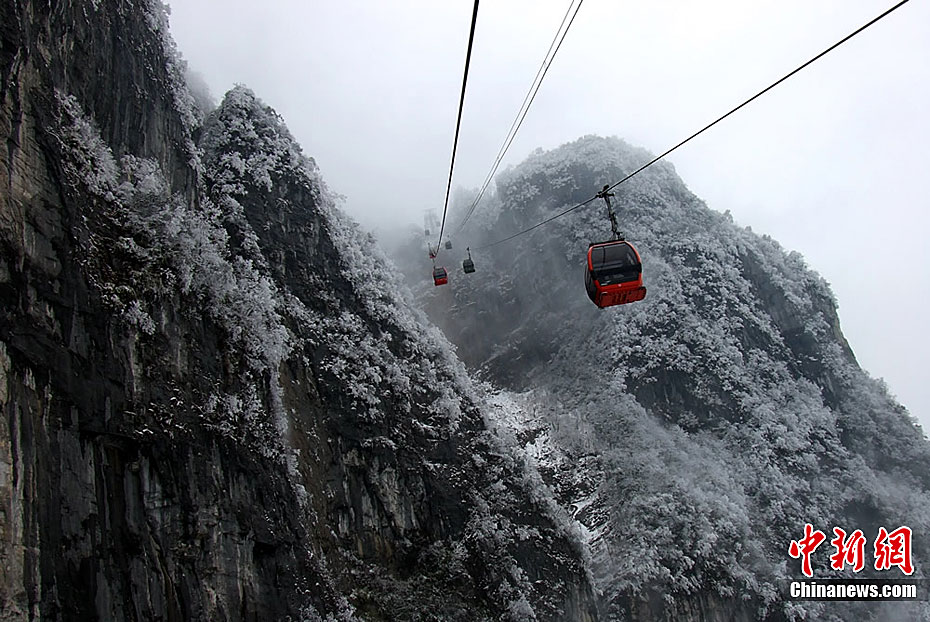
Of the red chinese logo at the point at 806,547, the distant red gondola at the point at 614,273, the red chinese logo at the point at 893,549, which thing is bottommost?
the red chinese logo at the point at 893,549

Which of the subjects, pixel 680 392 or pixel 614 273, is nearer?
pixel 614 273

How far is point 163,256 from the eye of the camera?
57.7 ft

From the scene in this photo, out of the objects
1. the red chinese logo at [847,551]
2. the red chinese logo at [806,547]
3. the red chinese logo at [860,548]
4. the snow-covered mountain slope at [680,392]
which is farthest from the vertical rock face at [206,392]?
the red chinese logo at [847,551]

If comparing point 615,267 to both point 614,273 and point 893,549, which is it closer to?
point 614,273

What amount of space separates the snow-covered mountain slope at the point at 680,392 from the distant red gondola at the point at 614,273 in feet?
81.1

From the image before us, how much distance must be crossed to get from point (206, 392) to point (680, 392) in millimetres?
39878

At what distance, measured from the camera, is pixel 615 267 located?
14711 millimetres

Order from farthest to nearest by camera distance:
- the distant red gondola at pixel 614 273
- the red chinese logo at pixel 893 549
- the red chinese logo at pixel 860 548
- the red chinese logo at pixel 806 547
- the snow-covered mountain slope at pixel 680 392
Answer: the red chinese logo at pixel 893 549
the red chinese logo at pixel 860 548
the red chinese logo at pixel 806 547
the snow-covered mountain slope at pixel 680 392
the distant red gondola at pixel 614 273

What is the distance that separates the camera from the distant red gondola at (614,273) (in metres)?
14.7

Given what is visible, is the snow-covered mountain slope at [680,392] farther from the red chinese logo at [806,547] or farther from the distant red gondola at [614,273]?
the distant red gondola at [614,273]

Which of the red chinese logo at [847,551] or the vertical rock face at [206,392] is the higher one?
the vertical rock face at [206,392]

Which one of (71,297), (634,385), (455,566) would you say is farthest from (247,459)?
(634,385)

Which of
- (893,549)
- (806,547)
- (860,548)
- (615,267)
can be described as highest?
(615,267)

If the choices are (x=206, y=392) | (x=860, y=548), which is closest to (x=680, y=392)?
Result: (x=860, y=548)
